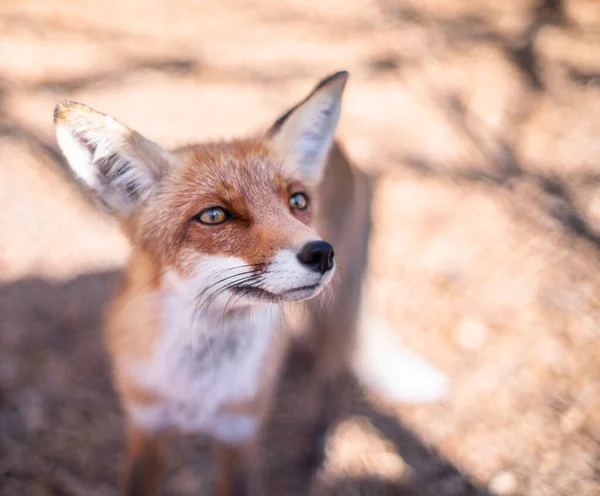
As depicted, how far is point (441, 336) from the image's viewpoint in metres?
2.90

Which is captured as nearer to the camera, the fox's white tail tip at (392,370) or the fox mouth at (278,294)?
the fox mouth at (278,294)

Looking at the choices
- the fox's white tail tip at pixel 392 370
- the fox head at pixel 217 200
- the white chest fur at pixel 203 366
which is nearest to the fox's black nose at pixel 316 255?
the fox head at pixel 217 200

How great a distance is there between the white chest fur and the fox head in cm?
18

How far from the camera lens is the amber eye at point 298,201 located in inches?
66.4

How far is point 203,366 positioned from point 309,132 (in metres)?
0.94

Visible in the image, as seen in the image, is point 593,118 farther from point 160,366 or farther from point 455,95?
point 160,366

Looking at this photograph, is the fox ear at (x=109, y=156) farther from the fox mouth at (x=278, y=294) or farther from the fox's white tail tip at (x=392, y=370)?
the fox's white tail tip at (x=392, y=370)

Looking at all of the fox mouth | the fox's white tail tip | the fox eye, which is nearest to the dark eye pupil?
the fox eye

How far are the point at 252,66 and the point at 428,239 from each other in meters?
2.02

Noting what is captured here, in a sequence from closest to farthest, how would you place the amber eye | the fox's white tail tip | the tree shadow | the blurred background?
the amber eye < the tree shadow < the blurred background < the fox's white tail tip

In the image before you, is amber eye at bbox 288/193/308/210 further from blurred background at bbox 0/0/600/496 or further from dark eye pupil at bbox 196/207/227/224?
blurred background at bbox 0/0/600/496

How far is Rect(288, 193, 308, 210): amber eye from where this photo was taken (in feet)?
5.54

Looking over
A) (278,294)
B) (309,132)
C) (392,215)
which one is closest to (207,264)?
(278,294)

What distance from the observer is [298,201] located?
1708 mm
